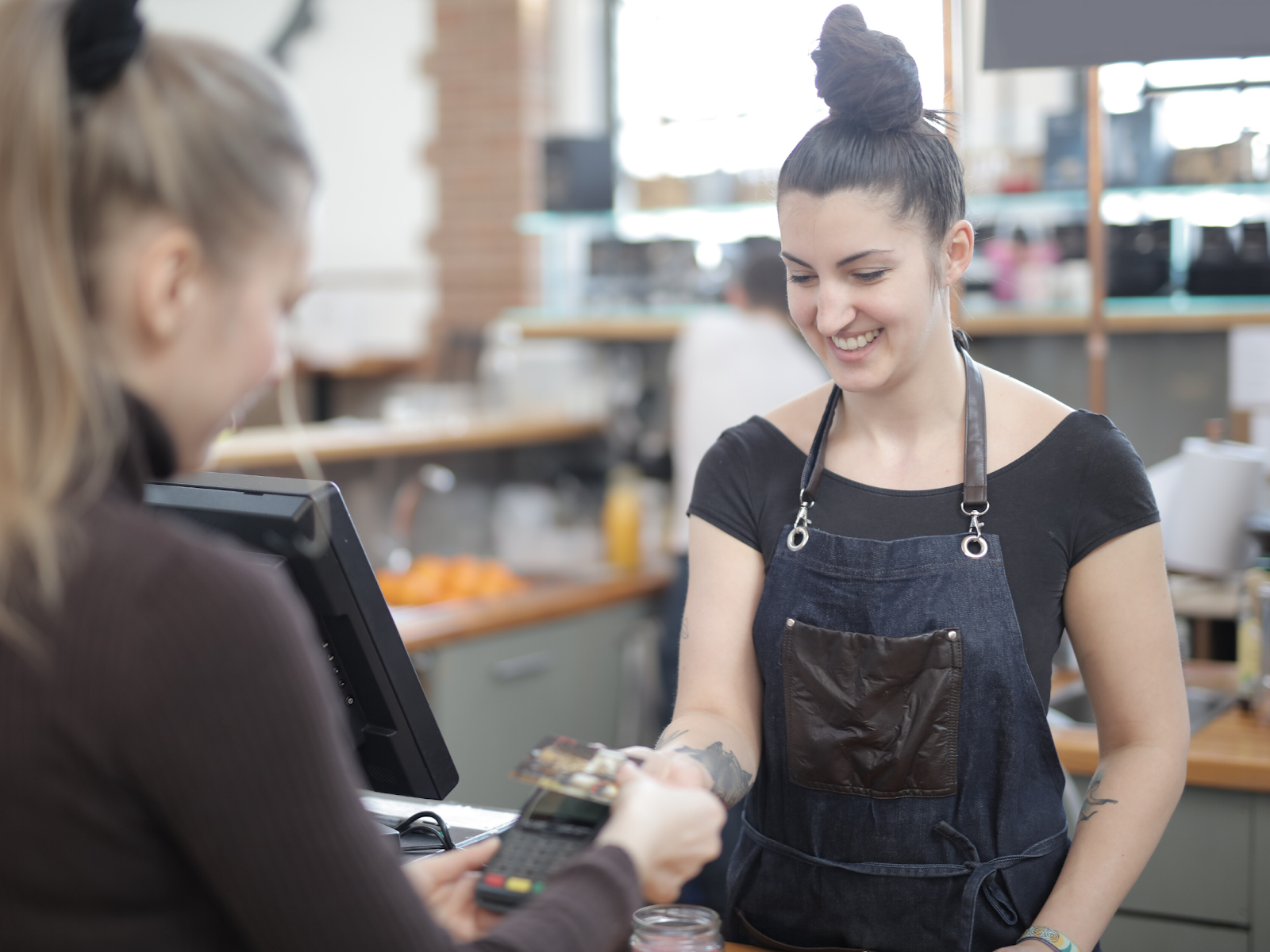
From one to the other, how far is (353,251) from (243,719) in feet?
18.3

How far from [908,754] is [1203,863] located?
958 mm

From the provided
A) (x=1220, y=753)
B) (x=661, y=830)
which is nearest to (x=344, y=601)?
(x=661, y=830)

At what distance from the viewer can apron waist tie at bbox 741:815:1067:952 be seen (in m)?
1.36

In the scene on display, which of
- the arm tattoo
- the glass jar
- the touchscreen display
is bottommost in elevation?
the arm tattoo

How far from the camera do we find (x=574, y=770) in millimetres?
1012

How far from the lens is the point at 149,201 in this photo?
706 millimetres

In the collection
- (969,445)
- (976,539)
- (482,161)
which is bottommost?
(976,539)

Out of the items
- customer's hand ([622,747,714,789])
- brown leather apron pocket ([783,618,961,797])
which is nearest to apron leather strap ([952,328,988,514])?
brown leather apron pocket ([783,618,961,797])

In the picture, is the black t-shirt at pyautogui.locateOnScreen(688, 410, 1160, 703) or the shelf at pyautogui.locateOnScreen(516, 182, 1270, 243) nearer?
the black t-shirt at pyautogui.locateOnScreen(688, 410, 1160, 703)

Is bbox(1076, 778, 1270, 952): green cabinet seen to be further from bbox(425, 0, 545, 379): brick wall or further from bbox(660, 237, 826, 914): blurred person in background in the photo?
bbox(425, 0, 545, 379): brick wall

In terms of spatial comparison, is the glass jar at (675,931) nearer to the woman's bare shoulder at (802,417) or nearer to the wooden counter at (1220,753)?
the woman's bare shoulder at (802,417)

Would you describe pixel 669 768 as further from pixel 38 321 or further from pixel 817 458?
pixel 38 321

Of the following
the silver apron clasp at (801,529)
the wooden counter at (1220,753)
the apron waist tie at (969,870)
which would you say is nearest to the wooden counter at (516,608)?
the wooden counter at (1220,753)

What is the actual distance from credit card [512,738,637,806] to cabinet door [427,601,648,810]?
2142mm
